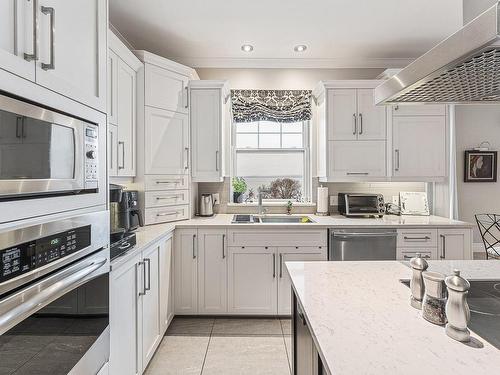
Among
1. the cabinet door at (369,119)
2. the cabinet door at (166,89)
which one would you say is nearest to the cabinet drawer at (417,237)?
the cabinet door at (369,119)

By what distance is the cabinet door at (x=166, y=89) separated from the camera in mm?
2754

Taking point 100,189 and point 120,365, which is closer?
point 100,189

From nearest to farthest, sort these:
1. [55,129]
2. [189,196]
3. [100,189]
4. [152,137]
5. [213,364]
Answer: [55,129]
[100,189]
[213,364]
[152,137]
[189,196]

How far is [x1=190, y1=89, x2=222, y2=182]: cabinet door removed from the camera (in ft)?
10.4

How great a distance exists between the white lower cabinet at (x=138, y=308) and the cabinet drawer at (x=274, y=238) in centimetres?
69

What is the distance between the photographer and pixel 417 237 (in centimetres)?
288

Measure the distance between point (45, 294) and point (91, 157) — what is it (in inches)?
21.1

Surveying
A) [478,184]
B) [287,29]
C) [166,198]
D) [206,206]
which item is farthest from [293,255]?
[478,184]

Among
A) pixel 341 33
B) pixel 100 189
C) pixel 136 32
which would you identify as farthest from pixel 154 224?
pixel 341 33

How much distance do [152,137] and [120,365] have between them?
1843 millimetres

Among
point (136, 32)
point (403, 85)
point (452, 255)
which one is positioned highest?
point (136, 32)

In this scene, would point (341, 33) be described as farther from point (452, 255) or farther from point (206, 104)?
point (452, 255)

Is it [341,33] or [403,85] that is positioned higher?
[341,33]

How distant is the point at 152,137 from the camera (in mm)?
2787
